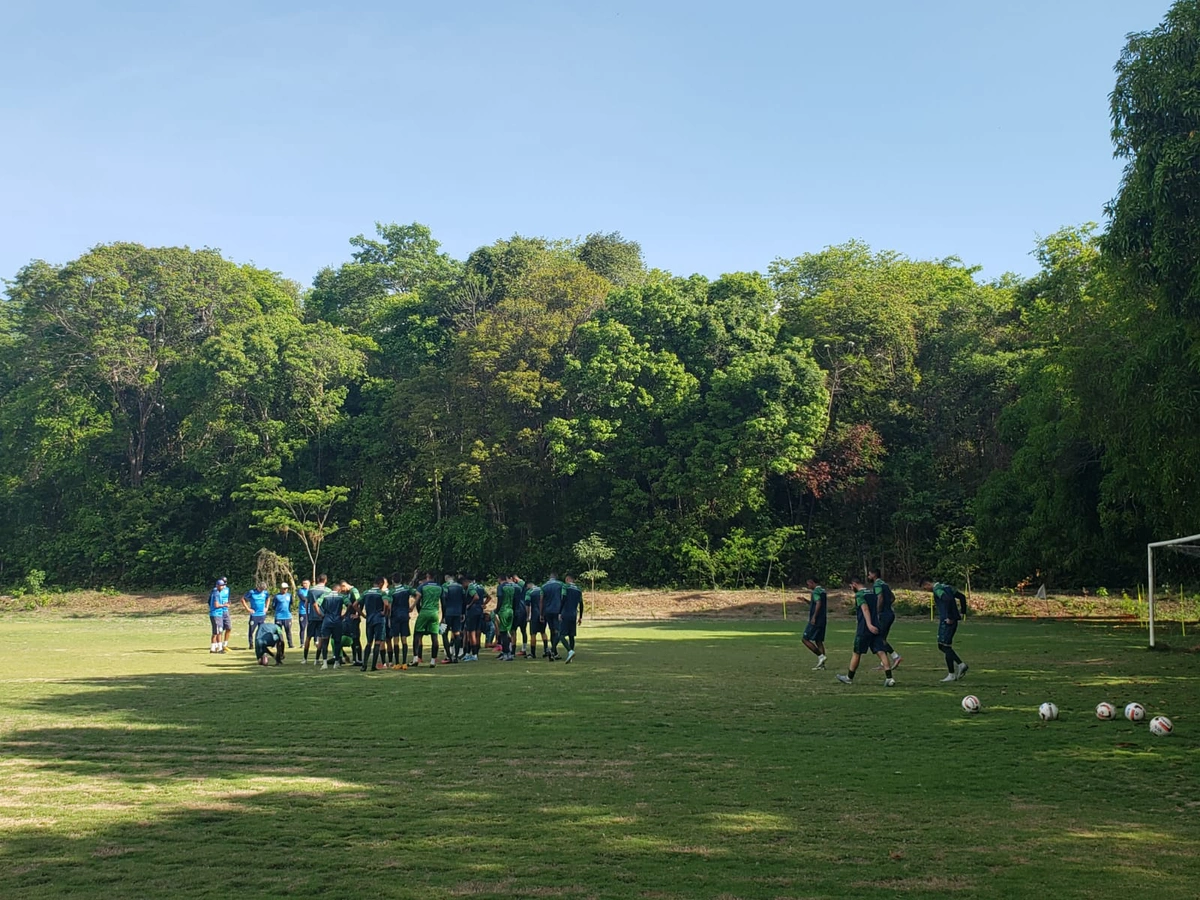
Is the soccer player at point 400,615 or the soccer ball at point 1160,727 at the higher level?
the soccer player at point 400,615

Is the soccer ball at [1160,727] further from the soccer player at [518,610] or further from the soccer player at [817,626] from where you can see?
the soccer player at [518,610]

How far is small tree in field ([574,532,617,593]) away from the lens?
45.2 meters

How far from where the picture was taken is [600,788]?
8797 millimetres

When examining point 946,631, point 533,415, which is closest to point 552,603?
point 946,631

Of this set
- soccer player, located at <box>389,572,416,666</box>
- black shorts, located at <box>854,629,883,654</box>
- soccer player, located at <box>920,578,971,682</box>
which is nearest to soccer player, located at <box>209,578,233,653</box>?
soccer player, located at <box>389,572,416,666</box>

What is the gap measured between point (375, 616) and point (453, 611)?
2.07m

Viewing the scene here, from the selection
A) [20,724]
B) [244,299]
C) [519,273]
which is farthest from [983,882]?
[244,299]

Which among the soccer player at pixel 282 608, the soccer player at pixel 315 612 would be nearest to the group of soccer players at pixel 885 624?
the soccer player at pixel 315 612

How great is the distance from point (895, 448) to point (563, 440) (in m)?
16.1

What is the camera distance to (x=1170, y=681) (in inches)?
634

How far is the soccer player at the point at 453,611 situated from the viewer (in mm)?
21094

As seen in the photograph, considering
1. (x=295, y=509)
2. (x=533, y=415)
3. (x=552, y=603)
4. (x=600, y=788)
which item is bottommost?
(x=600, y=788)

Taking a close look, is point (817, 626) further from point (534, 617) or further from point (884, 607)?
point (534, 617)

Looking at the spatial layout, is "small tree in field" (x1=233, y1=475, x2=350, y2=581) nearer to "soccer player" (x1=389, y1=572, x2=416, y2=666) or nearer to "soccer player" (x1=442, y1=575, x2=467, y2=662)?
"soccer player" (x1=442, y1=575, x2=467, y2=662)
